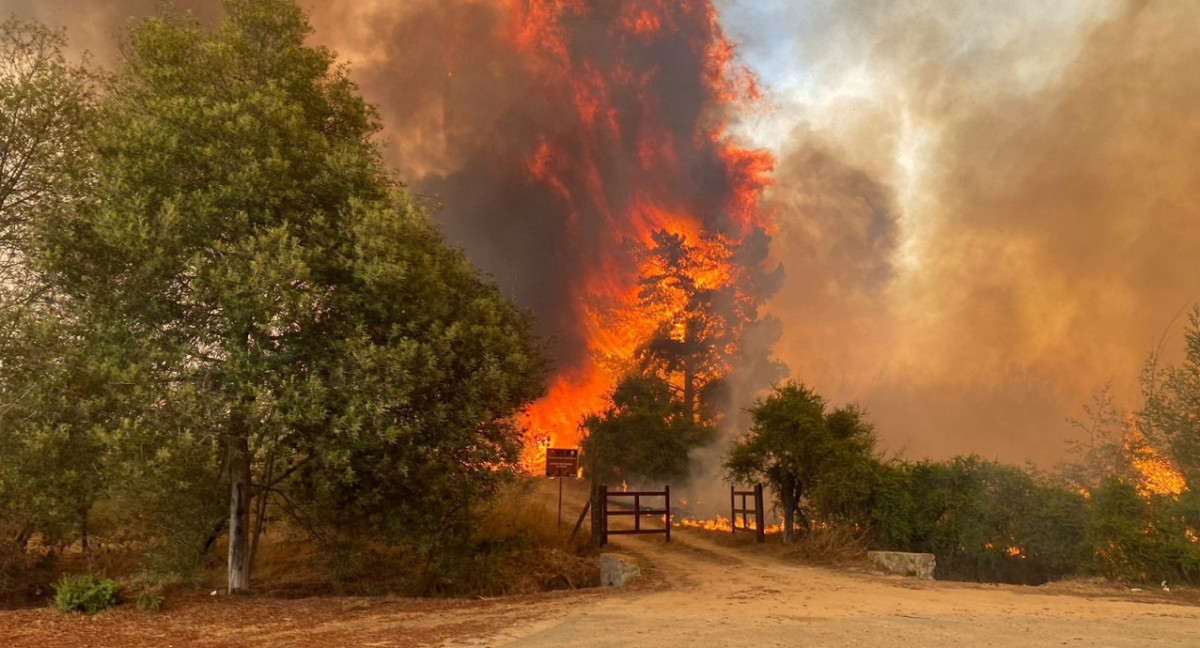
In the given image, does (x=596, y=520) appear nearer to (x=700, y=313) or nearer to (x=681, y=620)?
(x=681, y=620)

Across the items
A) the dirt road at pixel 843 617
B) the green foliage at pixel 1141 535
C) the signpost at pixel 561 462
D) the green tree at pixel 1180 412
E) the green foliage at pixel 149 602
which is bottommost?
the green foliage at pixel 149 602

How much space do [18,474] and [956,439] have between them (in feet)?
148

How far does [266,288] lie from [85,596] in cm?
583

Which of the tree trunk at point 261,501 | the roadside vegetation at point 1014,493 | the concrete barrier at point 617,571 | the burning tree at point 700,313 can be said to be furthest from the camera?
the burning tree at point 700,313

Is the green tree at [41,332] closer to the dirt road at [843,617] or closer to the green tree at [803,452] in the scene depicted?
the dirt road at [843,617]

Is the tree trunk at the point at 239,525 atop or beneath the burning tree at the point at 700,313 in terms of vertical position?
beneath

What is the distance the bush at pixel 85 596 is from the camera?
40.9ft

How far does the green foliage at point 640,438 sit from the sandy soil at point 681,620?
28.5 m

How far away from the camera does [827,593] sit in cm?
1534

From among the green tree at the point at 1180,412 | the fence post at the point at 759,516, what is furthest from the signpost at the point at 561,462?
the green tree at the point at 1180,412

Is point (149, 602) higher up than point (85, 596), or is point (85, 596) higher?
point (85, 596)

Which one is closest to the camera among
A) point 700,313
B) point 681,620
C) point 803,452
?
point 681,620

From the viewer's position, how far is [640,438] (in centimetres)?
4600

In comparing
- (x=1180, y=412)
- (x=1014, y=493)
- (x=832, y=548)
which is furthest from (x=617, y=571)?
(x=1180, y=412)
